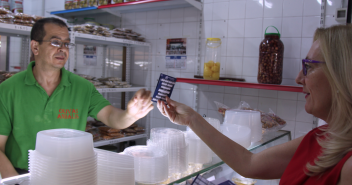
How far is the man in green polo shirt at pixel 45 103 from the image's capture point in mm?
1634

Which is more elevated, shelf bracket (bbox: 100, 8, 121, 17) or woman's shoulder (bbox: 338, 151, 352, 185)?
shelf bracket (bbox: 100, 8, 121, 17)

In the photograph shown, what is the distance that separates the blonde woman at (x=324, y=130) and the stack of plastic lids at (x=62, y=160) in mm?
507

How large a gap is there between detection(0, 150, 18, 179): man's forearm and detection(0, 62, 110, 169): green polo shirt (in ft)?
Result: 0.38

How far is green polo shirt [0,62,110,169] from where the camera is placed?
1645 mm

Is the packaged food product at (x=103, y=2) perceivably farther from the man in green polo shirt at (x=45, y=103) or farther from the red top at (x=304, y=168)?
the red top at (x=304, y=168)

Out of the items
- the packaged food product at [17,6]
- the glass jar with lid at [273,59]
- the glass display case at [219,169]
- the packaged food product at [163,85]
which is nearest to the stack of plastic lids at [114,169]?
the glass display case at [219,169]

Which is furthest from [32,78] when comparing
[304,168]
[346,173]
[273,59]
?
[273,59]

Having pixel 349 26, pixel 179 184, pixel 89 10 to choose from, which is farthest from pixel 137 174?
pixel 89 10

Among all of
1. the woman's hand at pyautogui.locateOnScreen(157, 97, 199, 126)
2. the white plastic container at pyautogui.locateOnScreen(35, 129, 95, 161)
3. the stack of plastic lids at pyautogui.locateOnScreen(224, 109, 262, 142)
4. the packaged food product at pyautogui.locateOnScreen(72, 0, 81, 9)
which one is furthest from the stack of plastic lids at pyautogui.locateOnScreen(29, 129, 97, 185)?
the packaged food product at pyautogui.locateOnScreen(72, 0, 81, 9)

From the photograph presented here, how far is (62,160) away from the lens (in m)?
0.78

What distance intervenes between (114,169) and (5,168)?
100cm

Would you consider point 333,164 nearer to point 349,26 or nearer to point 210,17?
point 349,26

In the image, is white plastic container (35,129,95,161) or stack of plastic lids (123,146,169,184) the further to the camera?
stack of plastic lids (123,146,169,184)

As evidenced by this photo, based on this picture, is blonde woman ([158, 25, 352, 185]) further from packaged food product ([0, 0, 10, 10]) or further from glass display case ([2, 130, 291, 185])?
packaged food product ([0, 0, 10, 10])
